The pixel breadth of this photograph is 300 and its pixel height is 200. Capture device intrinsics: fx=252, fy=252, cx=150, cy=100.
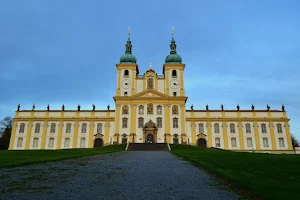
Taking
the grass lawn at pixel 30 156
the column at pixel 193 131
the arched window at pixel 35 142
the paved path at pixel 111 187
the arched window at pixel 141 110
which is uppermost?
the arched window at pixel 141 110

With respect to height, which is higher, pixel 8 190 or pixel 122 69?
pixel 122 69

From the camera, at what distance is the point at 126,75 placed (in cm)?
5175

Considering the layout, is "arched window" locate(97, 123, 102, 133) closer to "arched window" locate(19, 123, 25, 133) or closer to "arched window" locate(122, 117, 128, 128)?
"arched window" locate(122, 117, 128, 128)

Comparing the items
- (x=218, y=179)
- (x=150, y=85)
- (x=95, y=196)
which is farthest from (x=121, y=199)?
(x=150, y=85)

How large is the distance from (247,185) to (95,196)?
4481 mm

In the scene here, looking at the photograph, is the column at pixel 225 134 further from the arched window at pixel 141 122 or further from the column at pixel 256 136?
the arched window at pixel 141 122

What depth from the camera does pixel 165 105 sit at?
48750mm

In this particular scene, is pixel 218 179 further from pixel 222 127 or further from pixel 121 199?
pixel 222 127

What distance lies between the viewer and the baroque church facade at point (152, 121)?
1911 inches

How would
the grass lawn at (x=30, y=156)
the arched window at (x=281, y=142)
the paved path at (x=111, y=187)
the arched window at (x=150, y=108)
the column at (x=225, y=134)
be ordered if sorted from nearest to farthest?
the paved path at (x=111, y=187), the grass lawn at (x=30, y=156), the arched window at (x=150, y=108), the arched window at (x=281, y=142), the column at (x=225, y=134)

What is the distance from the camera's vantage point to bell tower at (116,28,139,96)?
5059 cm

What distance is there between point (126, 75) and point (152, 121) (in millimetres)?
11353

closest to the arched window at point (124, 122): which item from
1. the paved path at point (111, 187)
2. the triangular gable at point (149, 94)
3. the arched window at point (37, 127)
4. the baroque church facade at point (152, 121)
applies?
the baroque church facade at point (152, 121)

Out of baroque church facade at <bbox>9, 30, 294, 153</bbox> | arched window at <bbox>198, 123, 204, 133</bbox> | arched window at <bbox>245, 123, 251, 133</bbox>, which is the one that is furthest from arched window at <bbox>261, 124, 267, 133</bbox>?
arched window at <bbox>198, 123, 204, 133</bbox>
